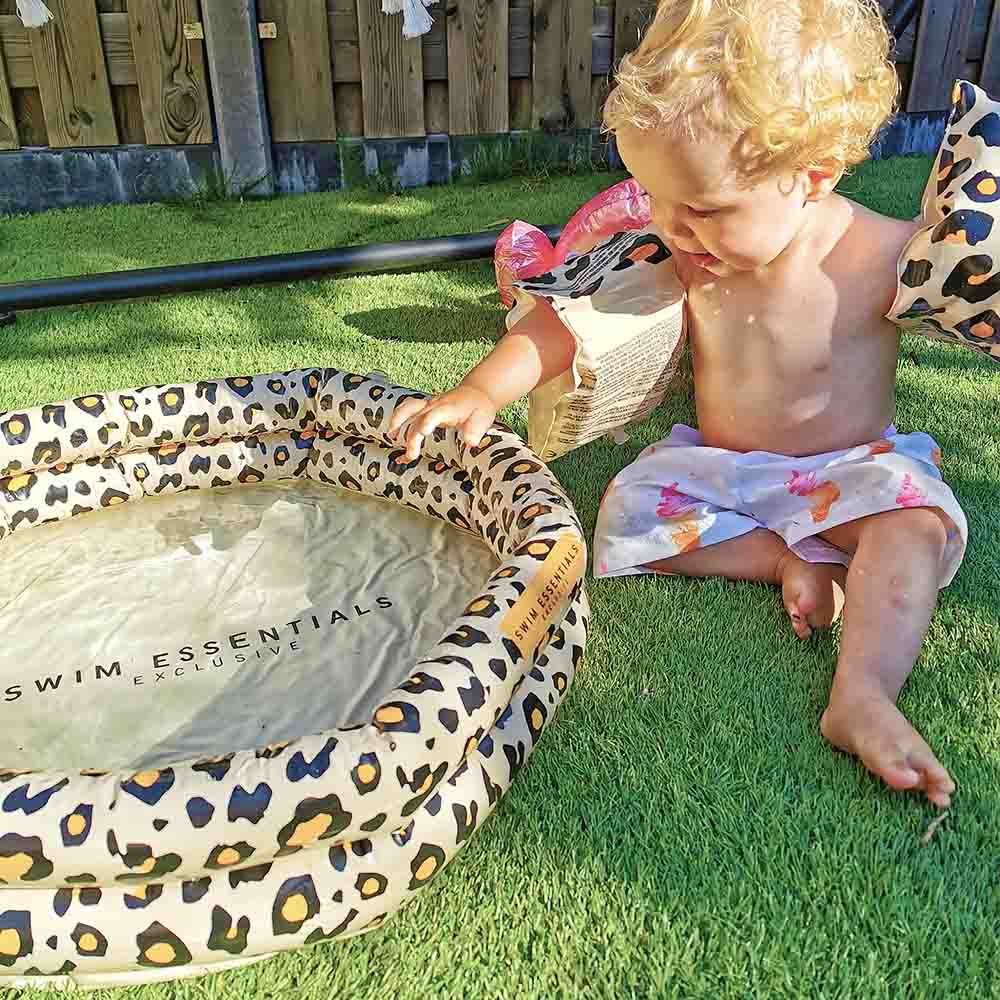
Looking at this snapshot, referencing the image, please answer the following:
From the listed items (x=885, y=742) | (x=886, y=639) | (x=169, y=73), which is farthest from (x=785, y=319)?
(x=169, y=73)

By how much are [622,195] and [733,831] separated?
1.62 meters

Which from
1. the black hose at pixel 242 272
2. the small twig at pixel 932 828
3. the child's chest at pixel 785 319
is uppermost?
the child's chest at pixel 785 319

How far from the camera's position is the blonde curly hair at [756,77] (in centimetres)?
112

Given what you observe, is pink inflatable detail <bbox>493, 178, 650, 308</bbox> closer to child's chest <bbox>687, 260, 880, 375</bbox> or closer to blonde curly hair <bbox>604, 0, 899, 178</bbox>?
child's chest <bbox>687, 260, 880, 375</bbox>

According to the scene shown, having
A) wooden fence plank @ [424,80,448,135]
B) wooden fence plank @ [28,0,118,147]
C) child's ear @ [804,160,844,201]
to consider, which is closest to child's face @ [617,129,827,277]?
child's ear @ [804,160,844,201]

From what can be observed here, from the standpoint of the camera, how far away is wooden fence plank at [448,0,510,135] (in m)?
3.81

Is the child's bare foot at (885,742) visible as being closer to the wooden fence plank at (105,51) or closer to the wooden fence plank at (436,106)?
the wooden fence plank at (436,106)

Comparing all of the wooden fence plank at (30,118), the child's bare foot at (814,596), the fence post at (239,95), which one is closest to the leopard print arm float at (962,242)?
the child's bare foot at (814,596)

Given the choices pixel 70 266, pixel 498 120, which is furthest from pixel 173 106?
pixel 498 120

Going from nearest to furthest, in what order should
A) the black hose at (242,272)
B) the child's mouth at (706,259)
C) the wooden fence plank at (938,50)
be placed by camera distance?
the child's mouth at (706,259) < the black hose at (242,272) < the wooden fence plank at (938,50)

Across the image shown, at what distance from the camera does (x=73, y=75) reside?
3596 mm

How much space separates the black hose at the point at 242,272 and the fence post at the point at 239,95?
1.51 m

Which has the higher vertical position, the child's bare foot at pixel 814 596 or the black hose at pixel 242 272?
the black hose at pixel 242 272

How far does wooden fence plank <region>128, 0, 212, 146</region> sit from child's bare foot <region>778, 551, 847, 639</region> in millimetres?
3326
